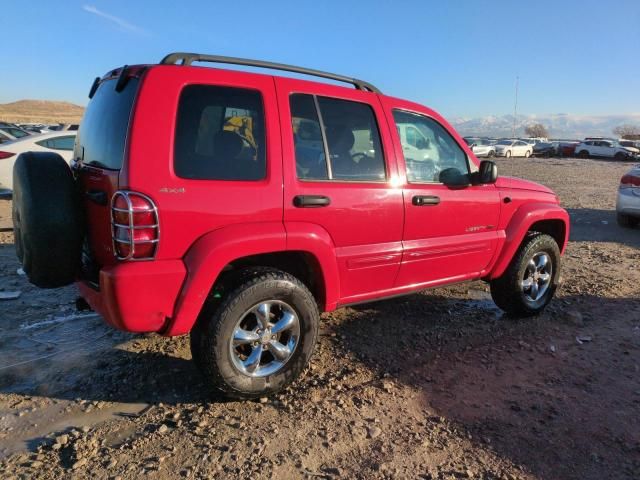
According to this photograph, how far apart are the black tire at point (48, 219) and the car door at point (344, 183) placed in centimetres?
124

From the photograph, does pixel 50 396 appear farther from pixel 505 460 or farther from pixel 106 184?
pixel 505 460

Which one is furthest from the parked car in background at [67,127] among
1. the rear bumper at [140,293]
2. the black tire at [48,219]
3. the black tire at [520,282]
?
the rear bumper at [140,293]

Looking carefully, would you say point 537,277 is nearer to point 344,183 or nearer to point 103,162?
point 344,183

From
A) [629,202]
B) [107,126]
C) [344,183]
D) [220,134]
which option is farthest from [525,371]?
[629,202]

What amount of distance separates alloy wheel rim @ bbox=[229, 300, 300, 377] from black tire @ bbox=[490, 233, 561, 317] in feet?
7.67

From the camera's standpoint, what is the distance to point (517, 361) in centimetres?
382

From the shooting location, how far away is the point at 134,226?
2541mm

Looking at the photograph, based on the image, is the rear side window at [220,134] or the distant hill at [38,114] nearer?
the rear side window at [220,134]

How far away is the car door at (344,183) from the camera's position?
3.08 m

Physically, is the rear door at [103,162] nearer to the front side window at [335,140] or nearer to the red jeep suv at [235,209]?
the red jeep suv at [235,209]

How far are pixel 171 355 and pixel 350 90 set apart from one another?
2360mm

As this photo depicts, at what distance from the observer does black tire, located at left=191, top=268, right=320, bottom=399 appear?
9.39 feet

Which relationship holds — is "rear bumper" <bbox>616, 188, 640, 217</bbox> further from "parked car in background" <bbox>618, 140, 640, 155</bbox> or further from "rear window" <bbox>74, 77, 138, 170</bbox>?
"parked car in background" <bbox>618, 140, 640, 155</bbox>

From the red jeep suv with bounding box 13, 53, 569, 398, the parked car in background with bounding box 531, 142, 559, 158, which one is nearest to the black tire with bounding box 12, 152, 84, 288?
the red jeep suv with bounding box 13, 53, 569, 398
